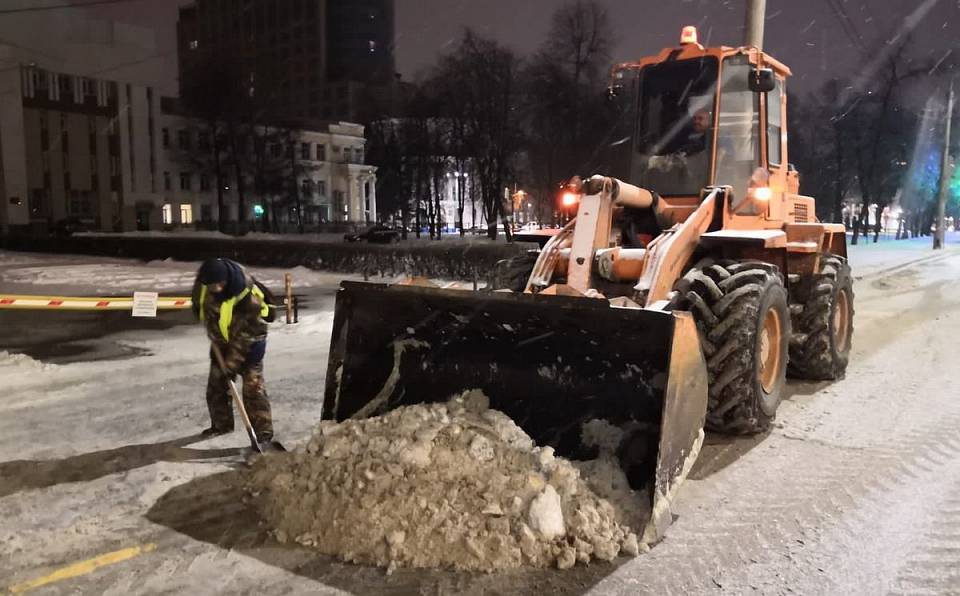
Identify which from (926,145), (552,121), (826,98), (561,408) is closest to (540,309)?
(561,408)

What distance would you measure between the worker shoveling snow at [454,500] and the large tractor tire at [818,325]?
399cm

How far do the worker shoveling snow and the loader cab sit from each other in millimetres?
3310

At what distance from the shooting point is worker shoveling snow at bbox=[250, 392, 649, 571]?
387 cm

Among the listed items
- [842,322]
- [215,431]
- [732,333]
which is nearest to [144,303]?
[215,431]

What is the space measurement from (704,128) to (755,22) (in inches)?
209

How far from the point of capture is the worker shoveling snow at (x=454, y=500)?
387 cm

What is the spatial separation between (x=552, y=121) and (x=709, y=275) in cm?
2711

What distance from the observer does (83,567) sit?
387 centimetres

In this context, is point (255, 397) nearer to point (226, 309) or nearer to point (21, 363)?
point (226, 309)

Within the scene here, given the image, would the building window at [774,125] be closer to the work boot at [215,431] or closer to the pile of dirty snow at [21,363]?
the work boot at [215,431]

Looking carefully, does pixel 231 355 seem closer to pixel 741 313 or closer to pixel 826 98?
pixel 741 313

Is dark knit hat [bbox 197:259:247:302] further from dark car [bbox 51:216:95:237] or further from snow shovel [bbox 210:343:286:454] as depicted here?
dark car [bbox 51:216:95:237]

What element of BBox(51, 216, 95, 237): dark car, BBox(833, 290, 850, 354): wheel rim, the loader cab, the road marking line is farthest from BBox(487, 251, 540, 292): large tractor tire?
BBox(51, 216, 95, 237): dark car

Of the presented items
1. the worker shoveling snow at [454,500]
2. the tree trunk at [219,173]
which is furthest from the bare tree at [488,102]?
the worker shoveling snow at [454,500]
